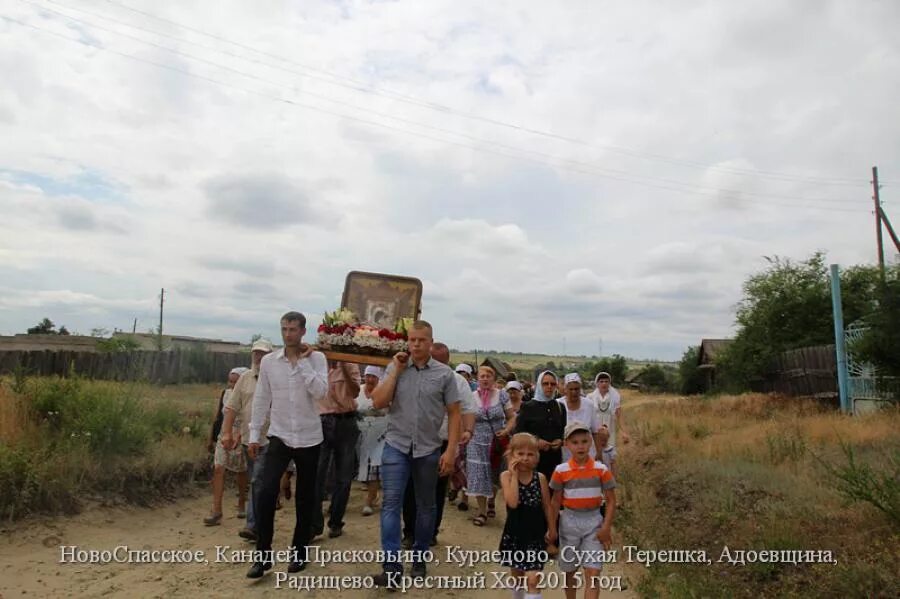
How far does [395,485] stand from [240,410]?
2.59m

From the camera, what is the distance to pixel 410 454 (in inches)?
209

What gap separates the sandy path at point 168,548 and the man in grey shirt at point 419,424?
0.73 meters

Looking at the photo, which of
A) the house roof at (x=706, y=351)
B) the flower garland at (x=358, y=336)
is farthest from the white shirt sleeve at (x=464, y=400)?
the house roof at (x=706, y=351)

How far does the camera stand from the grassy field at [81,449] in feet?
22.4

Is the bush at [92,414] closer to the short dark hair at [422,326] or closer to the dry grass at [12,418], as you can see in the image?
the dry grass at [12,418]

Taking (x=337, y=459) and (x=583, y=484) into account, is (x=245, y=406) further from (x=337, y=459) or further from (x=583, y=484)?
(x=583, y=484)

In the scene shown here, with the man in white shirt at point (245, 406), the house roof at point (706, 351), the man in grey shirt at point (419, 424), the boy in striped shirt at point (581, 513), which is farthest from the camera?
the house roof at point (706, 351)

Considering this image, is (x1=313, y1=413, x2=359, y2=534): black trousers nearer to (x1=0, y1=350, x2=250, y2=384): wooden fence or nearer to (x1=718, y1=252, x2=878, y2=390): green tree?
(x1=0, y1=350, x2=250, y2=384): wooden fence

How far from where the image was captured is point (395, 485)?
5.20 meters

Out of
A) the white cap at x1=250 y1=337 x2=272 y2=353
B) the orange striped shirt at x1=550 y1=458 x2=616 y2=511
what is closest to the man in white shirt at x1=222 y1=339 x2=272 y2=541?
the white cap at x1=250 y1=337 x2=272 y2=353

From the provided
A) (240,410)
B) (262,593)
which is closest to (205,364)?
(240,410)

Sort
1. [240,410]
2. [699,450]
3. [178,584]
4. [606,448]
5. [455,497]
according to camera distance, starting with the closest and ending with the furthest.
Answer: [178,584] → [240,410] → [606,448] → [455,497] → [699,450]

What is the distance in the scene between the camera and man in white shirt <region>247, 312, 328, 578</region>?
17.4 ft

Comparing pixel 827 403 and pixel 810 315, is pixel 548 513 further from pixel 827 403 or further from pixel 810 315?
pixel 810 315
